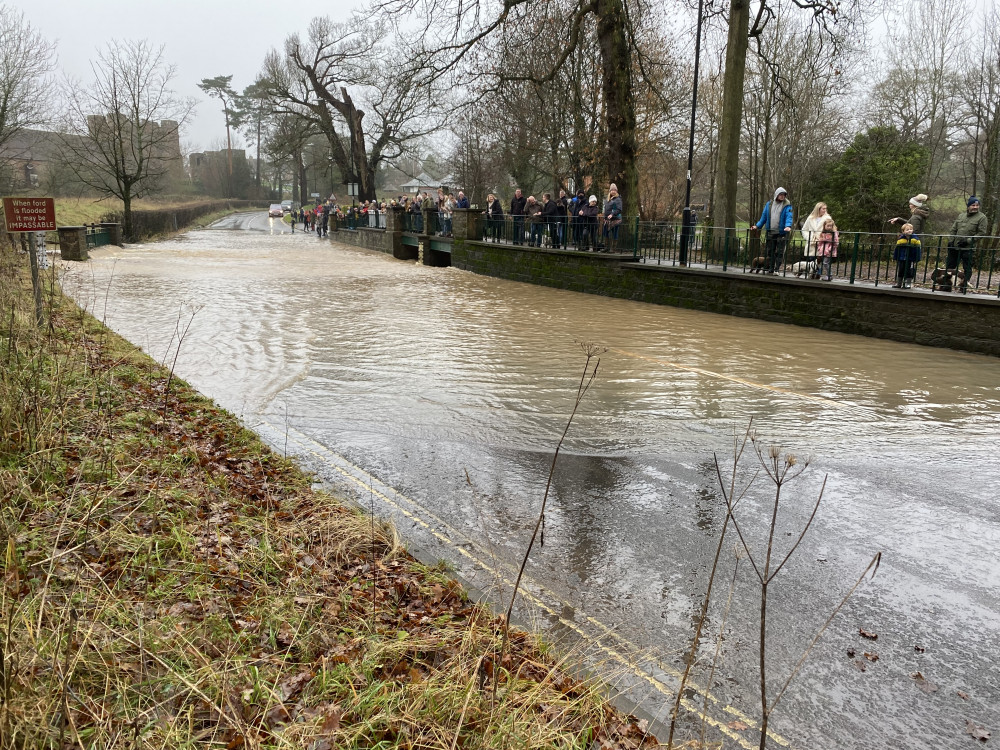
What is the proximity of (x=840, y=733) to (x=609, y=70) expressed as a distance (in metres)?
21.8

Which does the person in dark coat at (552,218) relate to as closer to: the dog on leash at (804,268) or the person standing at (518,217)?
the person standing at (518,217)

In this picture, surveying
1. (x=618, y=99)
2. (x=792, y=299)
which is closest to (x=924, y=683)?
(x=792, y=299)

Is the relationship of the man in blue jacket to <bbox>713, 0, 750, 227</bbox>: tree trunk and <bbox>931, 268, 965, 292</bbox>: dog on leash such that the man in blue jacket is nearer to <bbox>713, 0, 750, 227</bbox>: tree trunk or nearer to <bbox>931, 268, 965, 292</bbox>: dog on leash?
<bbox>931, 268, 965, 292</bbox>: dog on leash

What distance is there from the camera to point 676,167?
35.6 meters

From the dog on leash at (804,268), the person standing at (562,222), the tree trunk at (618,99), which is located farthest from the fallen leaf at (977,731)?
the tree trunk at (618,99)

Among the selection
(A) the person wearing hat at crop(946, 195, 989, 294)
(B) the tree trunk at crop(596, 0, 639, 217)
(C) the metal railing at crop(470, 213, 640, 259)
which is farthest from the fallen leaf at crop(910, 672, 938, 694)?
(B) the tree trunk at crop(596, 0, 639, 217)

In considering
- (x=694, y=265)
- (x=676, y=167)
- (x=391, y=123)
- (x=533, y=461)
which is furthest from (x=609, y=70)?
(x=391, y=123)

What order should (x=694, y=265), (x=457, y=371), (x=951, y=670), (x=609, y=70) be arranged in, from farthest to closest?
1. (x=609, y=70)
2. (x=694, y=265)
3. (x=457, y=371)
4. (x=951, y=670)

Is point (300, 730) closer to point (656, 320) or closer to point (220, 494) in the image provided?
point (220, 494)

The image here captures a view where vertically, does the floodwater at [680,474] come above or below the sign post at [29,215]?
below

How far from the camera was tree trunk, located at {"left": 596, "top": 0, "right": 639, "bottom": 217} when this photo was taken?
71.5 ft

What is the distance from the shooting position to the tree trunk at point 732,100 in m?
20.1

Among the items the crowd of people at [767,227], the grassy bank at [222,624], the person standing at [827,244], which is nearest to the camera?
the grassy bank at [222,624]

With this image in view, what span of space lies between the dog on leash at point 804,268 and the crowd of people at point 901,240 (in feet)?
0.16
